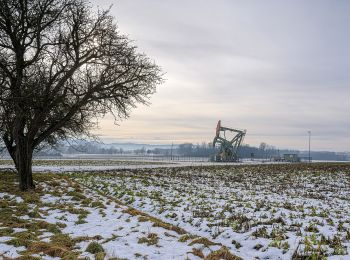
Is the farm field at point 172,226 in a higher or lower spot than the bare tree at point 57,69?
lower

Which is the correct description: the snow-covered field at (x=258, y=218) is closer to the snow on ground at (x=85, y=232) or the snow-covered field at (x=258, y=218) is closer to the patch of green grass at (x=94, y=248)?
the snow on ground at (x=85, y=232)

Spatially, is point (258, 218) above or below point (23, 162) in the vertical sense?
below

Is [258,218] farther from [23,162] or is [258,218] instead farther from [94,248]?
[23,162]

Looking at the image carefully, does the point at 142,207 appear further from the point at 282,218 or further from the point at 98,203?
the point at 282,218

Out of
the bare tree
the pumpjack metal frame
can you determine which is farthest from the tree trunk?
the pumpjack metal frame

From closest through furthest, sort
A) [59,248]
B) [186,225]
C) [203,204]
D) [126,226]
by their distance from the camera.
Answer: [59,248], [126,226], [186,225], [203,204]

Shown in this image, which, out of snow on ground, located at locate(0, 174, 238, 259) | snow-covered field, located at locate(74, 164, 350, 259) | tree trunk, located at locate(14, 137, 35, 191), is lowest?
snow on ground, located at locate(0, 174, 238, 259)

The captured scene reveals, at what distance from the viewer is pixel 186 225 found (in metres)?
11.2

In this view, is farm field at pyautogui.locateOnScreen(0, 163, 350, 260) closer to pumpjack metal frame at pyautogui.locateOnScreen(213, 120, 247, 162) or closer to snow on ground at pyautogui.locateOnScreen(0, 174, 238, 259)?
snow on ground at pyautogui.locateOnScreen(0, 174, 238, 259)

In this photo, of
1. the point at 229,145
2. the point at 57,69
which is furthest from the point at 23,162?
the point at 229,145

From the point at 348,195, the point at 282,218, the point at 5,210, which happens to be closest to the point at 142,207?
the point at 5,210

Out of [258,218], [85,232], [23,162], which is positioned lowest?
[85,232]

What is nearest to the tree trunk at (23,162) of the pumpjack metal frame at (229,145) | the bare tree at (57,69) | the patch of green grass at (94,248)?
the bare tree at (57,69)

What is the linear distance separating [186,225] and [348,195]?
9922 millimetres
